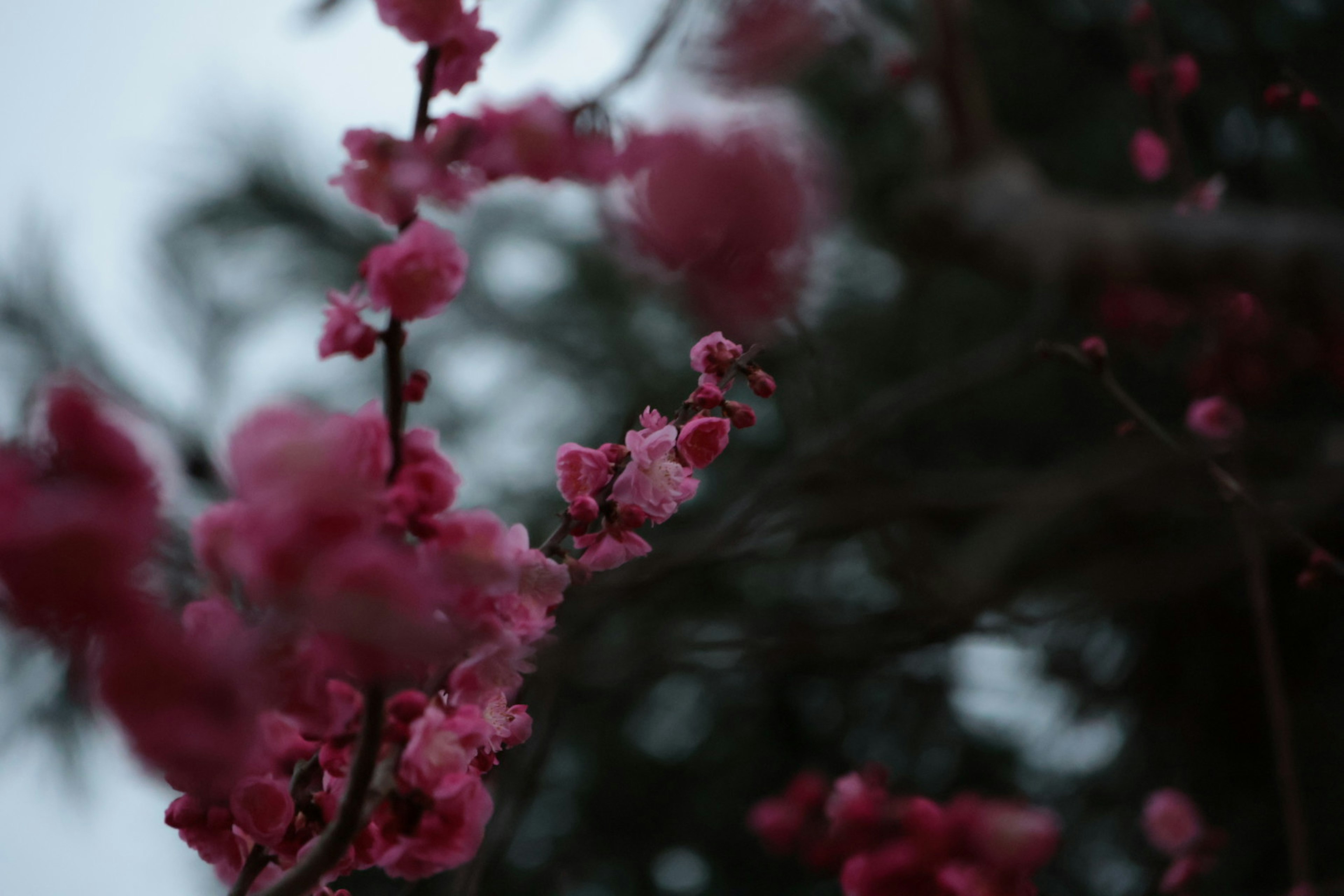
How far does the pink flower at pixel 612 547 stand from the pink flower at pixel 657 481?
0.01 meters

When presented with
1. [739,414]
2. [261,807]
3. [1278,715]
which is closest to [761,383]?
[739,414]

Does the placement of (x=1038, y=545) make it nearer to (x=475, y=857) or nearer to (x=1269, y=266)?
(x=1269, y=266)

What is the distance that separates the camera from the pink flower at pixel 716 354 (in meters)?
0.46

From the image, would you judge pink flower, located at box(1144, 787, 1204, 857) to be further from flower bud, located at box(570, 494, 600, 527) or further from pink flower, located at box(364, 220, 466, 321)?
pink flower, located at box(364, 220, 466, 321)

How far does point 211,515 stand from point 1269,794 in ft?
5.28

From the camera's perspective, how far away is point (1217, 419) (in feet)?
3.03

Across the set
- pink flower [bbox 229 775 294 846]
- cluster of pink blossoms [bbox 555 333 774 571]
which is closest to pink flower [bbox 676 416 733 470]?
cluster of pink blossoms [bbox 555 333 774 571]

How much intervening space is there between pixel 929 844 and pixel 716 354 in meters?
0.39

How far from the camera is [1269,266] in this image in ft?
3.25

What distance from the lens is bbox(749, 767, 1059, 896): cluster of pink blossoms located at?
59cm

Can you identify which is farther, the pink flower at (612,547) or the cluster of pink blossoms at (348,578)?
the pink flower at (612,547)

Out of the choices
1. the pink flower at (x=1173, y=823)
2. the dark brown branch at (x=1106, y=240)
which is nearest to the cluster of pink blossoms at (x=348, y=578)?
the dark brown branch at (x=1106, y=240)

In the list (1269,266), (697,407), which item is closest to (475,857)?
(697,407)

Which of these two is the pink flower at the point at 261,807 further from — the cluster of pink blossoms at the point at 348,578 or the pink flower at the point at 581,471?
the pink flower at the point at 581,471
